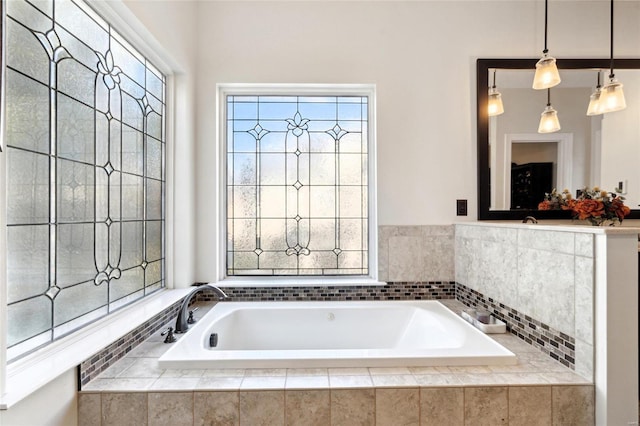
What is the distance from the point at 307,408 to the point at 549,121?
224 cm

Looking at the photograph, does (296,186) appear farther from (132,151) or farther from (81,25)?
(81,25)

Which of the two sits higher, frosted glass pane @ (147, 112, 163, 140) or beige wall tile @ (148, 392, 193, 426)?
frosted glass pane @ (147, 112, 163, 140)

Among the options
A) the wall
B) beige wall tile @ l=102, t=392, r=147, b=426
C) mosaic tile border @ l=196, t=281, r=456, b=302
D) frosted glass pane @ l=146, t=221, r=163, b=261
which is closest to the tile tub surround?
mosaic tile border @ l=196, t=281, r=456, b=302

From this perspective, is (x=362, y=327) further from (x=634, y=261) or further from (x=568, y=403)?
(x=634, y=261)

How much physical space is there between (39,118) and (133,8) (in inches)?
26.8

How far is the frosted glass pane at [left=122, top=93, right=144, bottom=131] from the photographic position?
5.15ft

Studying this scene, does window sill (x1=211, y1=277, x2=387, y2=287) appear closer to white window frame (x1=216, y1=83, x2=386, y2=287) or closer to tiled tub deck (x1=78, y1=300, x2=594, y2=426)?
white window frame (x1=216, y1=83, x2=386, y2=287)

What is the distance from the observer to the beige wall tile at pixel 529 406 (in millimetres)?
1094

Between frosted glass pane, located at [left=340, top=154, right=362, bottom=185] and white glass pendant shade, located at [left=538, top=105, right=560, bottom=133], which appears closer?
white glass pendant shade, located at [left=538, top=105, right=560, bottom=133]

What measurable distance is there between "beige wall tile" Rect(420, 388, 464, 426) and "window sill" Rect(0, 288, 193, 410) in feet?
3.96

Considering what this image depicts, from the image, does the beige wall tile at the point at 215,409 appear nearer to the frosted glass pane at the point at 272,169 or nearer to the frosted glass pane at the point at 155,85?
the frosted glass pane at the point at 272,169

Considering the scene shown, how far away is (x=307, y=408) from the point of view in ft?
3.56

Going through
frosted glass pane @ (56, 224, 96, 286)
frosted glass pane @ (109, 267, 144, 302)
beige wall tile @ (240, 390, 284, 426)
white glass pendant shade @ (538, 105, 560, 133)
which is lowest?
beige wall tile @ (240, 390, 284, 426)

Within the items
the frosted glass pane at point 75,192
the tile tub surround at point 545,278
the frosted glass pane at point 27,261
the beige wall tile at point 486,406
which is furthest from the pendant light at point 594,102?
the frosted glass pane at point 27,261
